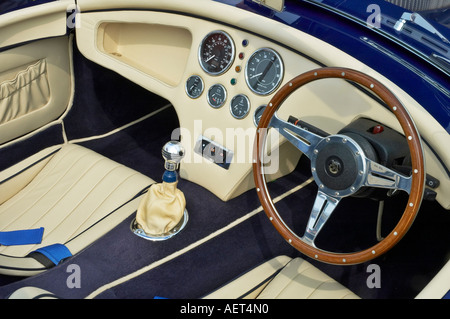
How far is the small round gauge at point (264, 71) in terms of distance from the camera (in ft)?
6.32

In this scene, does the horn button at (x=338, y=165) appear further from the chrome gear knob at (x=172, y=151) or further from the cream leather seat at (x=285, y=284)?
the chrome gear knob at (x=172, y=151)

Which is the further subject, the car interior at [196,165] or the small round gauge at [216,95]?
the small round gauge at [216,95]

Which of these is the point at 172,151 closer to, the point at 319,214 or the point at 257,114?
the point at 257,114

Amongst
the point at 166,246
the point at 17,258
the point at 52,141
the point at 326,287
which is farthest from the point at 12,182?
the point at 326,287

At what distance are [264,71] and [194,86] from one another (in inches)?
13.5

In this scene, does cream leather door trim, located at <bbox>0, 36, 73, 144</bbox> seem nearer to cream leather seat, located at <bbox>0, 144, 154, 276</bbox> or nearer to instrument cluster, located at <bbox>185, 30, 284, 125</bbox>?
cream leather seat, located at <bbox>0, 144, 154, 276</bbox>

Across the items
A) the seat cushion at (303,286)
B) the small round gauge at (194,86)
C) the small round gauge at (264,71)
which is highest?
the small round gauge at (264,71)

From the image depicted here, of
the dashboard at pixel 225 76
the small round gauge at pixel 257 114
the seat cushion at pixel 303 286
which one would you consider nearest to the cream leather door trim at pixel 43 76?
the dashboard at pixel 225 76

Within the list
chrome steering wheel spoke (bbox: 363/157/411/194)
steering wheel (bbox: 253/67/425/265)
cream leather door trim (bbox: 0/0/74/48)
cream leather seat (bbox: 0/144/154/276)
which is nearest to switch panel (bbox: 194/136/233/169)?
cream leather seat (bbox: 0/144/154/276)

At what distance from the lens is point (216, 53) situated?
2.11 metres

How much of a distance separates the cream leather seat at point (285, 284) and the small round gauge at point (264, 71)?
64 cm

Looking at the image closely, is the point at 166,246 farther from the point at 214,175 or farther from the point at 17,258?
the point at 17,258

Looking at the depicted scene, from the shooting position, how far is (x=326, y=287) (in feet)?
5.98

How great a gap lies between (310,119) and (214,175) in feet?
A: 1.65
